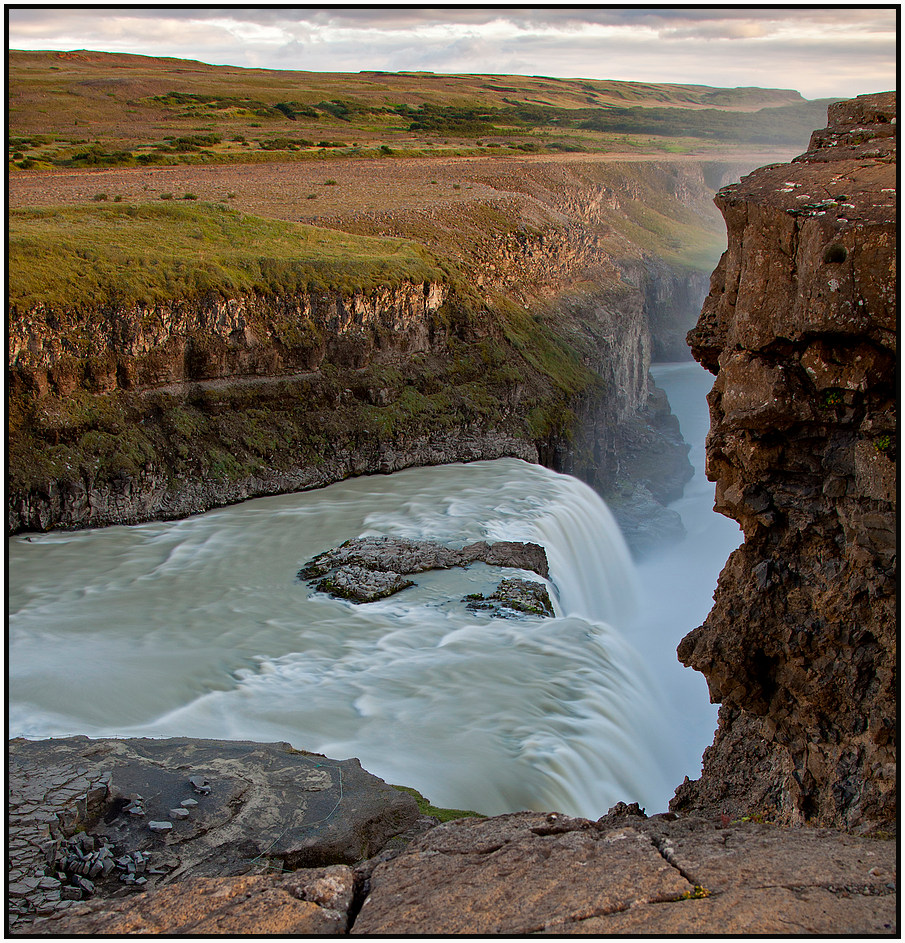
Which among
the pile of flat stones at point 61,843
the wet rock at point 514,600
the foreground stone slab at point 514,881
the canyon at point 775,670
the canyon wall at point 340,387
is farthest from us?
the canyon wall at point 340,387

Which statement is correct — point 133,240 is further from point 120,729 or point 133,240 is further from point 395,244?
point 120,729

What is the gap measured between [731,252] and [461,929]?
24.7ft

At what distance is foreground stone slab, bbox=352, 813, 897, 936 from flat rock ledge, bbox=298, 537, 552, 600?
13552 mm

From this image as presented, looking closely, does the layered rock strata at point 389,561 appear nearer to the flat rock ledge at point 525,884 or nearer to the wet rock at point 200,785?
the wet rock at point 200,785

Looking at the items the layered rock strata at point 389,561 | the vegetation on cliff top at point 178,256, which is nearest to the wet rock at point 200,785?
the layered rock strata at point 389,561

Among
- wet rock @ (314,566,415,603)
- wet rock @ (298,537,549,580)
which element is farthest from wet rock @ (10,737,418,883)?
wet rock @ (298,537,549,580)

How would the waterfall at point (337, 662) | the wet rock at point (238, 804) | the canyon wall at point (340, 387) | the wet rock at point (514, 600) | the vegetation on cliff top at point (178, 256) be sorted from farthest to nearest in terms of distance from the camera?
1. the vegetation on cliff top at point (178, 256)
2. the canyon wall at point (340, 387)
3. the wet rock at point (514, 600)
4. the waterfall at point (337, 662)
5. the wet rock at point (238, 804)

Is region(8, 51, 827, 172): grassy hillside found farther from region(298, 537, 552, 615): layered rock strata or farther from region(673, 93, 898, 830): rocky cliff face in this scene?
region(673, 93, 898, 830): rocky cliff face

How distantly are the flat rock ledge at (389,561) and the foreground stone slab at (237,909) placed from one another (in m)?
13.7

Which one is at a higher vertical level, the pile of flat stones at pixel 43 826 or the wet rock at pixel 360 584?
the pile of flat stones at pixel 43 826

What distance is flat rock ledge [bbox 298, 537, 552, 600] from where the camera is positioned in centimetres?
2116

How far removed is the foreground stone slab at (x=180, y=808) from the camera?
29.2 feet

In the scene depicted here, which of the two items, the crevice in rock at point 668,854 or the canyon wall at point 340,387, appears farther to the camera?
the canyon wall at point 340,387

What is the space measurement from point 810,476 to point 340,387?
23905 millimetres
